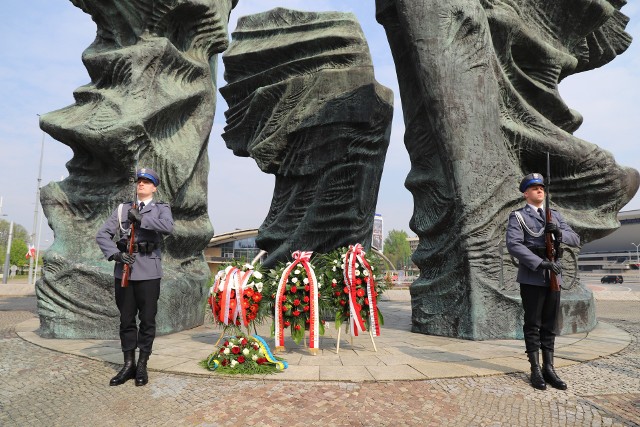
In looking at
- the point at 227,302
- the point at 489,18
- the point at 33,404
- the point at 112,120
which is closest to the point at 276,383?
the point at 227,302

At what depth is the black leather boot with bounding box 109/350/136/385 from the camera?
391cm

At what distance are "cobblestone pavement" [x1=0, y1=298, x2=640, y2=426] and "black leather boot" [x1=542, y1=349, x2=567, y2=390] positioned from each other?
78mm

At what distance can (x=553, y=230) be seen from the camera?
361cm

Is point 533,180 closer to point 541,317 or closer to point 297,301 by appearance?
point 541,317

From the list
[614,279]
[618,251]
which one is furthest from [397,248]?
[614,279]

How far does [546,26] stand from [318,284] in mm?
5816

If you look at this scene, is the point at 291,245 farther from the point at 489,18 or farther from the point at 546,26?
the point at 546,26

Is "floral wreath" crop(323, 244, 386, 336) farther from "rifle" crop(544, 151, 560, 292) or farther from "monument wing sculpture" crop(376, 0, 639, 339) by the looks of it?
"rifle" crop(544, 151, 560, 292)

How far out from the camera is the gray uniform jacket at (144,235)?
3975mm

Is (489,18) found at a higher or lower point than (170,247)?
higher

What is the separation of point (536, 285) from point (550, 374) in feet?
2.42

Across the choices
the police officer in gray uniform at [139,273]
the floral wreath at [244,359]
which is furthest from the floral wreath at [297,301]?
the police officer in gray uniform at [139,273]

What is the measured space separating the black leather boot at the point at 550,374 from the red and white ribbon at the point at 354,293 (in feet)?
5.48

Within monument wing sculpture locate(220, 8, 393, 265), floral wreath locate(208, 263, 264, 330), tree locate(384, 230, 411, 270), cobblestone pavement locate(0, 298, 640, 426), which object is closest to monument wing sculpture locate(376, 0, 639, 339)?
monument wing sculpture locate(220, 8, 393, 265)
